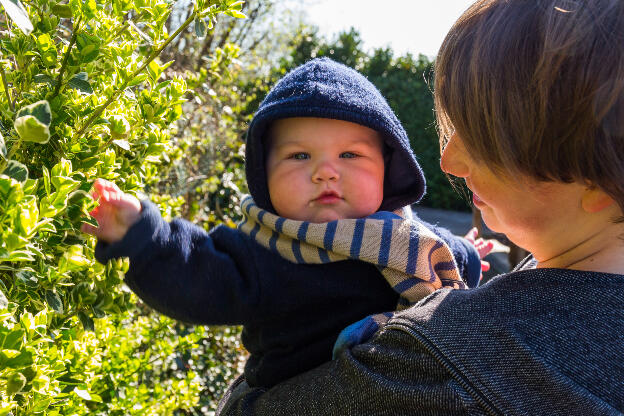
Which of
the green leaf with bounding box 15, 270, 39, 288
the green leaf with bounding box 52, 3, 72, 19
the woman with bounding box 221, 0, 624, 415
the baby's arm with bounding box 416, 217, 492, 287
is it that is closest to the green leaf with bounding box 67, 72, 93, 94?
the green leaf with bounding box 52, 3, 72, 19

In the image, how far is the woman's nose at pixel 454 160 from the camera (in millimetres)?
1334

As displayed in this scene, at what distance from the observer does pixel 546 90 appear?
3.54 ft

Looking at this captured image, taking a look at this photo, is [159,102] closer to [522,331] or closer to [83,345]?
[83,345]

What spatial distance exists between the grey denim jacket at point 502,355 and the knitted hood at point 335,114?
75 cm

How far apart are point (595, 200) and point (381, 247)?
65 cm

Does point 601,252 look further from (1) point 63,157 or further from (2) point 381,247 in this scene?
(1) point 63,157

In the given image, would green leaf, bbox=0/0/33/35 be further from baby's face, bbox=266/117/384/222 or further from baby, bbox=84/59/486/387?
baby's face, bbox=266/117/384/222

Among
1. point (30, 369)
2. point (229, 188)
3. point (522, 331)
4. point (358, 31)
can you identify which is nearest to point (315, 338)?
point (522, 331)

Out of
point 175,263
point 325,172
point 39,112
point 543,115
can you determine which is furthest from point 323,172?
point 39,112

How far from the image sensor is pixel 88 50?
113 cm

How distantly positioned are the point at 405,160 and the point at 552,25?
959 millimetres

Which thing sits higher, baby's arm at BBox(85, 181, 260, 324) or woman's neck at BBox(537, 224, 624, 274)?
woman's neck at BBox(537, 224, 624, 274)

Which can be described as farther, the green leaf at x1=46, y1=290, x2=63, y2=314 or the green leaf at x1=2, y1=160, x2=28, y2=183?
the green leaf at x1=46, y1=290, x2=63, y2=314

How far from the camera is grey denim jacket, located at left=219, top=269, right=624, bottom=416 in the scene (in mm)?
1050
